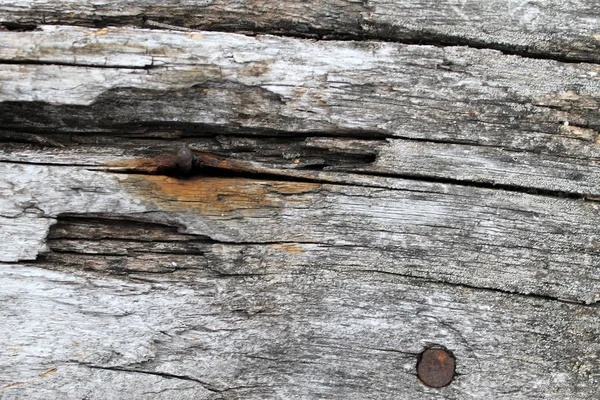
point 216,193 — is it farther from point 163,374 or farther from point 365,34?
point 365,34

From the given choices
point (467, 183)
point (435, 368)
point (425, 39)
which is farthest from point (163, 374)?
point (425, 39)

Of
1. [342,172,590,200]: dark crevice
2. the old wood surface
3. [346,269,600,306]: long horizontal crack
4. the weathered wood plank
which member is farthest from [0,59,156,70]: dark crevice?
[346,269,600,306]: long horizontal crack

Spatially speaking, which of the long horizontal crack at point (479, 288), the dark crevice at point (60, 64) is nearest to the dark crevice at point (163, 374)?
the long horizontal crack at point (479, 288)

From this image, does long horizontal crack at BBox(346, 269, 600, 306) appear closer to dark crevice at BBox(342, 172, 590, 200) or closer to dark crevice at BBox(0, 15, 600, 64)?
dark crevice at BBox(342, 172, 590, 200)

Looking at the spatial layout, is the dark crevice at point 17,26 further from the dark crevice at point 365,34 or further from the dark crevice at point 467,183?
the dark crevice at point 467,183

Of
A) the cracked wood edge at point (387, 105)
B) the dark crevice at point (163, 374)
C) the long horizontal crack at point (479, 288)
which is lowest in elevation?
the dark crevice at point (163, 374)

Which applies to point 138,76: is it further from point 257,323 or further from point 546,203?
point 546,203

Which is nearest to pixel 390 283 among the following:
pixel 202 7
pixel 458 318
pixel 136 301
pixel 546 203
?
pixel 458 318
